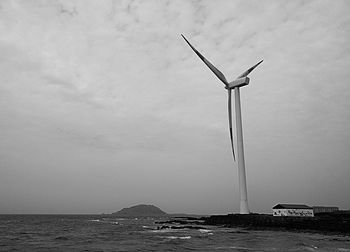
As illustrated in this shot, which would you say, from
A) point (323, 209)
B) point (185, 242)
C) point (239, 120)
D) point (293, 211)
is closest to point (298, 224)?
point (293, 211)

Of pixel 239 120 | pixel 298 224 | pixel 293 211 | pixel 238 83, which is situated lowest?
pixel 298 224

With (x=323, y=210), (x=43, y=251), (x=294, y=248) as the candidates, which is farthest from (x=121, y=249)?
(x=323, y=210)

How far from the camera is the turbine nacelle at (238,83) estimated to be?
214ft

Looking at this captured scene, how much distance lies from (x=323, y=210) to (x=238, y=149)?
40814mm

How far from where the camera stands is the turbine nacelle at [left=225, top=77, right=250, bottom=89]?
65.4 m

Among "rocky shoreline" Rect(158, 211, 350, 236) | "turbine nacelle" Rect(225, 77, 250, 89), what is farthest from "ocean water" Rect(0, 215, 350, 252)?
"turbine nacelle" Rect(225, 77, 250, 89)

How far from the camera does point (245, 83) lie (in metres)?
65.4

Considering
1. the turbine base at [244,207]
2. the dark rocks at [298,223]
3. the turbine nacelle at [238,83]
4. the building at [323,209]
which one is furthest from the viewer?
the building at [323,209]

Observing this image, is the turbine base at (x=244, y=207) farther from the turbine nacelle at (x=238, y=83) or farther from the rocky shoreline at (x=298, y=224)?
the turbine nacelle at (x=238, y=83)

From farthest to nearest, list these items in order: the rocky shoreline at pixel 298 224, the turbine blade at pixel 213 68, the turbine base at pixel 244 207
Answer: the turbine base at pixel 244 207 → the turbine blade at pixel 213 68 → the rocky shoreline at pixel 298 224

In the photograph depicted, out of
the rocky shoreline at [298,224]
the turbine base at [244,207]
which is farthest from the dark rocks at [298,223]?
the turbine base at [244,207]

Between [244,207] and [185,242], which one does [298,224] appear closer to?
[244,207]

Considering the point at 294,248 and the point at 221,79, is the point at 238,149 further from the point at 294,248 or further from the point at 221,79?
the point at 294,248

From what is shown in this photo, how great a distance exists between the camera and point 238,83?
217 feet
